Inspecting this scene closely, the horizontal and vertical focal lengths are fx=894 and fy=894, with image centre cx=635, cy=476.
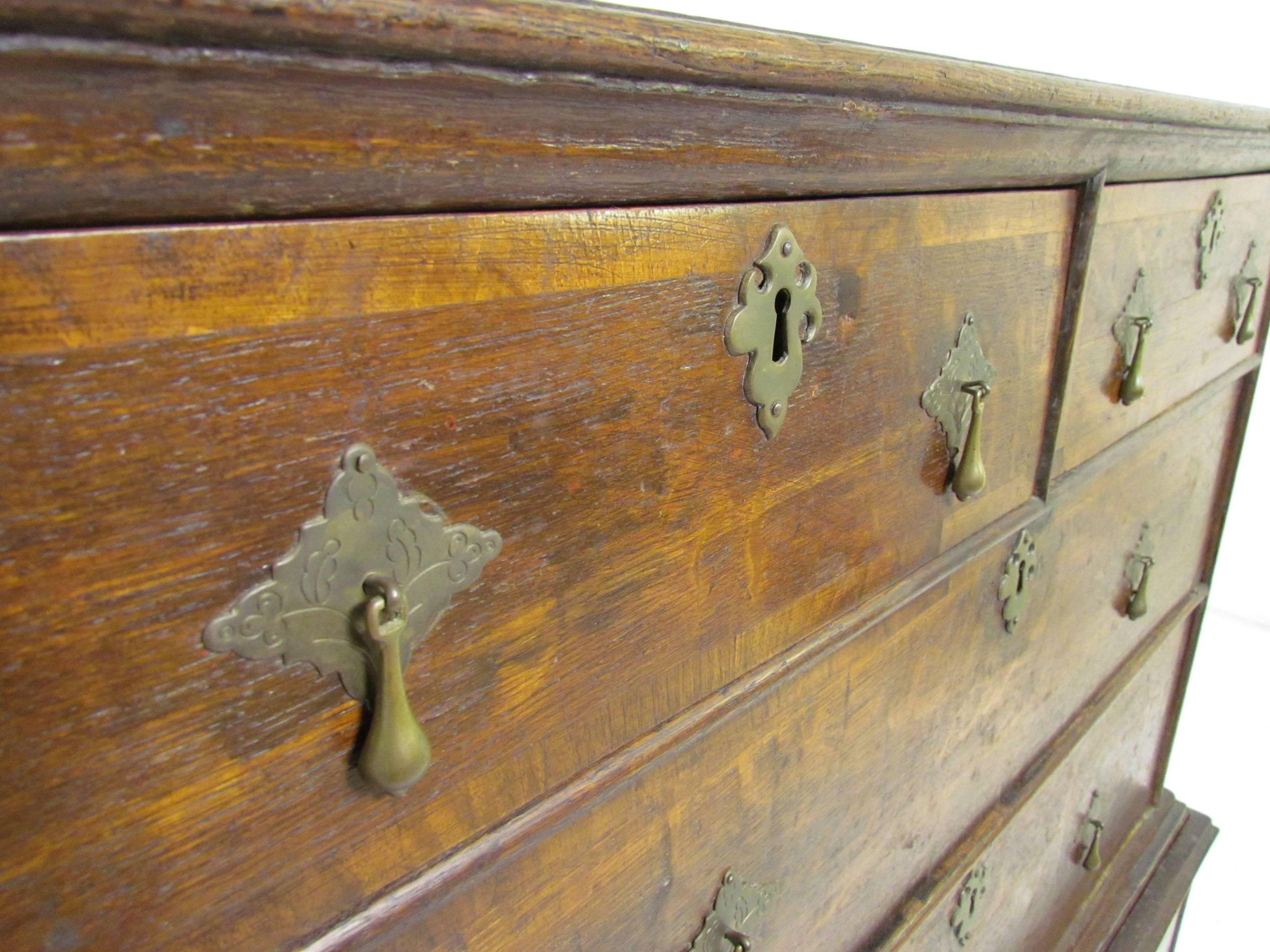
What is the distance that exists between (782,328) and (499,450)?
0.20 metres

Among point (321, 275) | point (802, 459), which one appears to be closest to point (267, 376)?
point (321, 275)

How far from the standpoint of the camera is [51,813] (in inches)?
11.5

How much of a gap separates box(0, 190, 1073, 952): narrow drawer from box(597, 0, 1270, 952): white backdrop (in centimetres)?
66

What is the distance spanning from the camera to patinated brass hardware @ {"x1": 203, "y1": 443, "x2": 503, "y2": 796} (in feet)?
1.07

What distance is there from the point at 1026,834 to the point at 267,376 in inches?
43.2

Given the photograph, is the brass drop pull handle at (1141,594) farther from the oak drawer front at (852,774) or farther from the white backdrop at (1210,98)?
the white backdrop at (1210,98)

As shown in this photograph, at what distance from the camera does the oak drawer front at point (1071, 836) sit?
0.99 meters

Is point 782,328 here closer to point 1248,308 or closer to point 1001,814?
point 1001,814

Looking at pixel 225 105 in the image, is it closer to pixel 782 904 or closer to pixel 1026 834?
pixel 782 904

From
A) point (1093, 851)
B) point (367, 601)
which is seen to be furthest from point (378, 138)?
point (1093, 851)

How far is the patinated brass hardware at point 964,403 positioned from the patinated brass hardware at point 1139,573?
589 mm

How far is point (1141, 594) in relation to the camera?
1.14 metres

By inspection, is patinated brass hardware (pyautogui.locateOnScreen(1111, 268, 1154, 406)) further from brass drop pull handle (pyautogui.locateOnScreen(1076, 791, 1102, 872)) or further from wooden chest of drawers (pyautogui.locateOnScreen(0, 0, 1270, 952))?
brass drop pull handle (pyautogui.locateOnScreen(1076, 791, 1102, 872))

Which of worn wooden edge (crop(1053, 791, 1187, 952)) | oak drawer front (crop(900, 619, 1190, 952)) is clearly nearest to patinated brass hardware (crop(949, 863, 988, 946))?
oak drawer front (crop(900, 619, 1190, 952))
